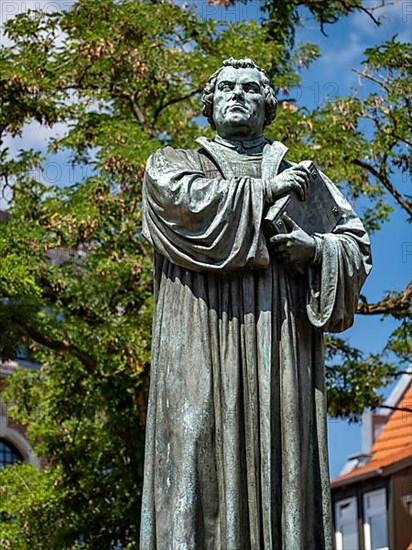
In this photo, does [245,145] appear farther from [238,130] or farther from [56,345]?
[56,345]

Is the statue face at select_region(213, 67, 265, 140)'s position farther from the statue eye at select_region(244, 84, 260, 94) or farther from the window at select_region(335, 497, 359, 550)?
the window at select_region(335, 497, 359, 550)

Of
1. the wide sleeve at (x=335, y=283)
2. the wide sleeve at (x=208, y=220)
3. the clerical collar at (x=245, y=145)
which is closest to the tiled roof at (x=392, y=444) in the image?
the clerical collar at (x=245, y=145)

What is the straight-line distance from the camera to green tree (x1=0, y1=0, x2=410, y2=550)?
2172 centimetres

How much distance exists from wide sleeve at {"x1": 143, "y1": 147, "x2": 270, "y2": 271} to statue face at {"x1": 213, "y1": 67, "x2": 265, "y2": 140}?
0.52 metres

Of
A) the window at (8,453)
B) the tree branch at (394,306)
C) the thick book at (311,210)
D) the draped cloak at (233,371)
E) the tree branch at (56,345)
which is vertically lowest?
the draped cloak at (233,371)

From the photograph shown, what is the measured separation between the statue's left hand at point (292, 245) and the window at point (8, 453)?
3506 centimetres

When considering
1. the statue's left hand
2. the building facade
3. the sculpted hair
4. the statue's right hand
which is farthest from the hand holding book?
the building facade

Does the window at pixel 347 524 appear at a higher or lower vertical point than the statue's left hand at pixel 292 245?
higher

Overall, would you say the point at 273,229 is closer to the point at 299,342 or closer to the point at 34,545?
the point at 299,342

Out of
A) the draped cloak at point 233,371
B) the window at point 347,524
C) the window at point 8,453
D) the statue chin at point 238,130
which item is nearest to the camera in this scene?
the draped cloak at point 233,371

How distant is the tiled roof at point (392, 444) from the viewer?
1521 inches

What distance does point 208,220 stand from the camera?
7.36 meters

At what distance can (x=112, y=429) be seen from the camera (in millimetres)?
23500

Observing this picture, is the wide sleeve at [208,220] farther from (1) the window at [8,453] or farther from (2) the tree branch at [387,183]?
(1) the window at [8,453]
